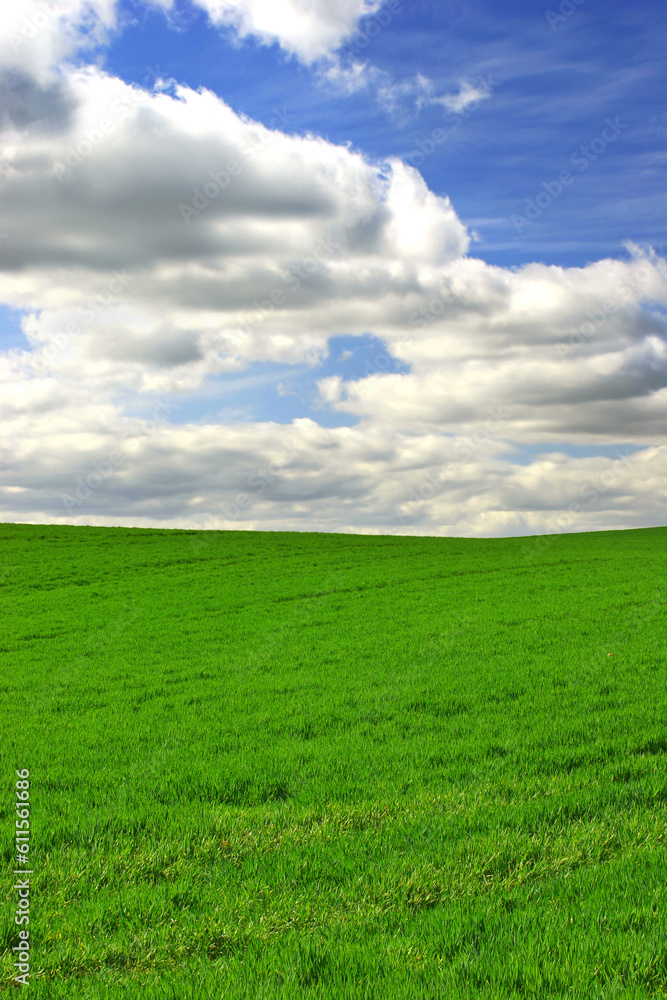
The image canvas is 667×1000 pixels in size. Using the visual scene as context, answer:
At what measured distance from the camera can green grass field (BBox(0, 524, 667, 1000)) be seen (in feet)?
17.7

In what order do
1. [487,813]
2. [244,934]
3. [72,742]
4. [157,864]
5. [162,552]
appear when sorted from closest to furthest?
[244,934] < [157,864] < [487,813] < [72,742] < [162,552]

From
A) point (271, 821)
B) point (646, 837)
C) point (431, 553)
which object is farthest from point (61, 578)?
point (646, 837)

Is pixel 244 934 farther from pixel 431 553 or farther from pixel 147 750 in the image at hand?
pixel 431 553

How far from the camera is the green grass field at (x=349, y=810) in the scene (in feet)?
17.7

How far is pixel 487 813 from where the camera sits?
8.05 meters

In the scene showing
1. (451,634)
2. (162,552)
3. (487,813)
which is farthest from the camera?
(162,552)

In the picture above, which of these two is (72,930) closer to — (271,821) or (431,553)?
(271,821)

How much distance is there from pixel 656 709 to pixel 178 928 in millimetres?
9534

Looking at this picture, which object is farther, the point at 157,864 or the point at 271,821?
the point at 271,821

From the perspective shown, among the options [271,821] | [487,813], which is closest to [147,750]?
[271,821]

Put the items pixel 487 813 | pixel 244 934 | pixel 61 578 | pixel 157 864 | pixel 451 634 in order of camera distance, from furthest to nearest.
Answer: pixel 61 578, pixel 451 634, pixel 487 813, pixel 157 864, pixel 244 934

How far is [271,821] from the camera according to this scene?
8141 mm

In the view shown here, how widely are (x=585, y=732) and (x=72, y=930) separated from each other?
829 cm

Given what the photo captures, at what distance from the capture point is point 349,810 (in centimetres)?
828
